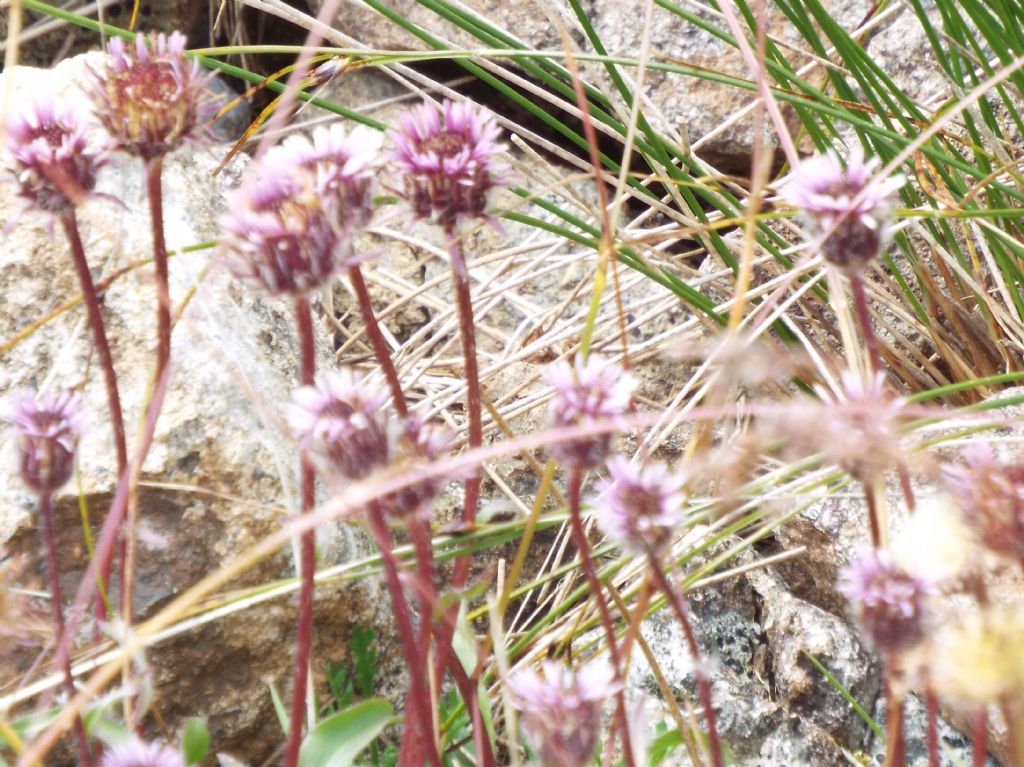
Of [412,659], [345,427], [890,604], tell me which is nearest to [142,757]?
[412,659]

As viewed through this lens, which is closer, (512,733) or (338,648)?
(512,733)

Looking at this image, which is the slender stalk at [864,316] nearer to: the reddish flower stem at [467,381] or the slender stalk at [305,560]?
the reddish flower stem at [467,381]

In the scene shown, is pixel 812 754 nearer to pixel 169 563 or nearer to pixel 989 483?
pixel 989 483

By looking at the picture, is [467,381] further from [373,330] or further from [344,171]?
[344,171]

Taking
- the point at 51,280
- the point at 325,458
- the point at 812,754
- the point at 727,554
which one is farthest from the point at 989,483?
the point at 51,280

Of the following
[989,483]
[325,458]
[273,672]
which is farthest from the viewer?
[273,672]

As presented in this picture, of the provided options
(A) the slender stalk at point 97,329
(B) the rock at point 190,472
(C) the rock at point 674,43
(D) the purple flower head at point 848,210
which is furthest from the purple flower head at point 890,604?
(C) the rock at point 674,43

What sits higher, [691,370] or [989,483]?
[691,370]
